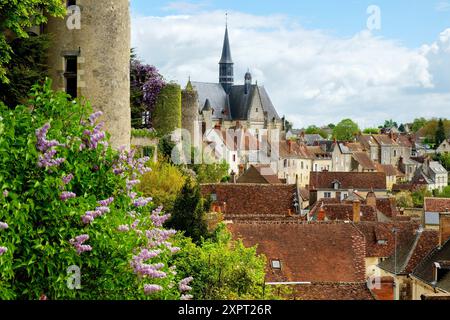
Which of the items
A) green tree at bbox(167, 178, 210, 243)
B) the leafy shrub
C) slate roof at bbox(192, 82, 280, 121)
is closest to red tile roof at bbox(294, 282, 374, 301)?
green tree at bbox(167, 178, 210, 243)

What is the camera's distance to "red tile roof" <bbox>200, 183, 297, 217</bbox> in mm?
43719

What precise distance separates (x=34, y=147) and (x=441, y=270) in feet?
72.4

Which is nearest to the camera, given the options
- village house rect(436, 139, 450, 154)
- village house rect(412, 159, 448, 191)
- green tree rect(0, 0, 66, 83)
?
green tree rect(0, 0, 66, 83)

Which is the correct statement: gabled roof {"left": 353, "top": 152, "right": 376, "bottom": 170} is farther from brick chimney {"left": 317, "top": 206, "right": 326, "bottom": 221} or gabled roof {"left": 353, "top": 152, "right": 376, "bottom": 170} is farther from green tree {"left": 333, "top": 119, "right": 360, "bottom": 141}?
brick chimney {"left": 317, "top": 206, "right": 326, "bottom": 221}

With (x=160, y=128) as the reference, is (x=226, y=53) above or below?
above

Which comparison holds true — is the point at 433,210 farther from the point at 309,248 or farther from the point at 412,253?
the point at 309,248

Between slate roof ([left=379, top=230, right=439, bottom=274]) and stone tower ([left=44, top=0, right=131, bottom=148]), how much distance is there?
1668 cm

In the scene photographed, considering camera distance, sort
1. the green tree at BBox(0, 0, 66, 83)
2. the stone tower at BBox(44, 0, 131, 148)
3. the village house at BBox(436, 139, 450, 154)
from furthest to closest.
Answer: the village house at BBox(436, 139, 450, 154) < the stone tower at BBox(44, 0, 131, 148) < the green tree at BBox(0, 0, 66, 83)

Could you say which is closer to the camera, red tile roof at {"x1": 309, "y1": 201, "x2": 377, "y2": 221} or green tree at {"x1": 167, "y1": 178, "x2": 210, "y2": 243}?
green tree at {"x1": 167, "y1": 178, "x2": 210, "y2": 243}

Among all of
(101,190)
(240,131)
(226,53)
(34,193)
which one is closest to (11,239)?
(34,193)

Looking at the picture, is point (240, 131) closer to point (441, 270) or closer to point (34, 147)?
point (441, 270)

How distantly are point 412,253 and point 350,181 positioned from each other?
5621cm

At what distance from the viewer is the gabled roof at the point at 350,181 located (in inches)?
3546

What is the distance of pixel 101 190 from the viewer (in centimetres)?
1162
